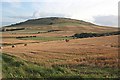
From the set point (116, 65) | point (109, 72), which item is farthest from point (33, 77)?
point (116, 65)

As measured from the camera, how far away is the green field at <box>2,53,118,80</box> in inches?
767

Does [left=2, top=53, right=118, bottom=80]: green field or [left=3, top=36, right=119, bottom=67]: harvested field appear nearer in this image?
[left=2, top=53, right=118, bottom=80]: green field

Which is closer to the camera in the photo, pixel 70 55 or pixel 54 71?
pixel 54 71

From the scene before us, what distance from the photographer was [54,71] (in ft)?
67.6

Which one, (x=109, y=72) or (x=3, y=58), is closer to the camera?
(x=109, y=72)

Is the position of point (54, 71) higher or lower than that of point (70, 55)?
lower

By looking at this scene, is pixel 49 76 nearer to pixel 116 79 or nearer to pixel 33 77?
pixel 33 77

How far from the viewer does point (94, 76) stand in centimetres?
1897

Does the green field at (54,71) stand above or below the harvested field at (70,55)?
below

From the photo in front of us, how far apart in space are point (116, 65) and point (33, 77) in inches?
273

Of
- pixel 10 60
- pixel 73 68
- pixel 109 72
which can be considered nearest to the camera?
pixel 109 72

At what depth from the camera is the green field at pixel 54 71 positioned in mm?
19484

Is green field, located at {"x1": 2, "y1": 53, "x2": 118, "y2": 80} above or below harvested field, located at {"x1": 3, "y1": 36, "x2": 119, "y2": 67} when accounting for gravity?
below

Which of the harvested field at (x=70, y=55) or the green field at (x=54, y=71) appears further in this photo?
the harvested field at (x=70, y=55)
